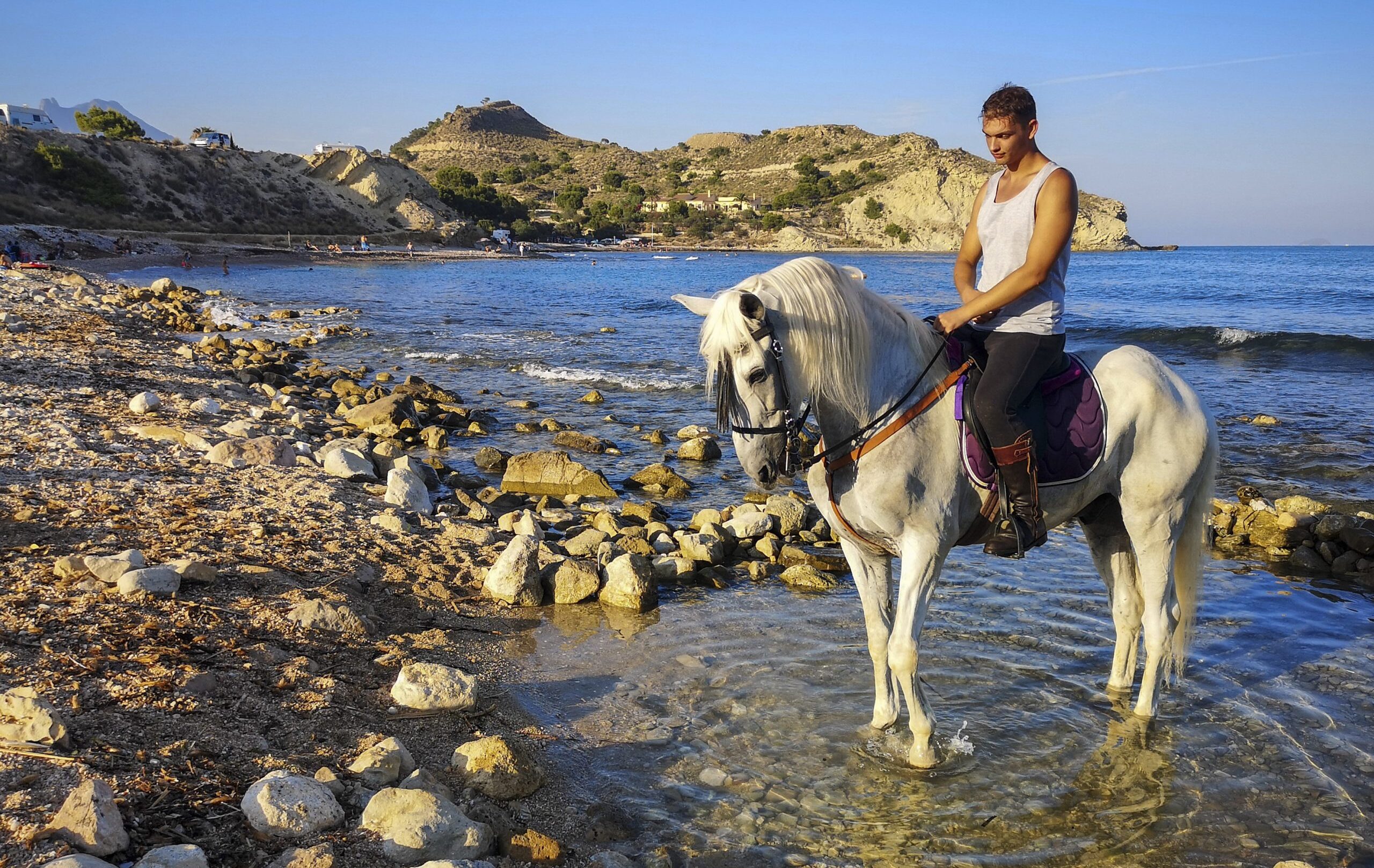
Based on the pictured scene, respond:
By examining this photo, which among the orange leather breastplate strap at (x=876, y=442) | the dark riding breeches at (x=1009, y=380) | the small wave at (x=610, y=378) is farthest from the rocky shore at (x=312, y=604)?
the small wave at (x=610, y=378)

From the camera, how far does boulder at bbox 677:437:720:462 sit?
40.0 feet

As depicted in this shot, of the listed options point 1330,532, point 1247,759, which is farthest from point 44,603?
point 1330,532

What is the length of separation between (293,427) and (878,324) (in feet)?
31.1

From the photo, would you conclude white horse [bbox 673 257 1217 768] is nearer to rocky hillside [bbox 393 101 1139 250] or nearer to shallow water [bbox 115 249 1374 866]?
shallow water [bbox 115 249 1374 866]

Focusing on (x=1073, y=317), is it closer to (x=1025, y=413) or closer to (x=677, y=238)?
(x=1025, y=413)

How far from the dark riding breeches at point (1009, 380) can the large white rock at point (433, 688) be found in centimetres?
317

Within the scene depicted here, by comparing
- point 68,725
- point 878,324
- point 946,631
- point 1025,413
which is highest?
point 878,324

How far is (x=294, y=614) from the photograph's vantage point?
5355 mm

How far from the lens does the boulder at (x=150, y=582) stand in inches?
198

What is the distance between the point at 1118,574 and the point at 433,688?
4.17 m

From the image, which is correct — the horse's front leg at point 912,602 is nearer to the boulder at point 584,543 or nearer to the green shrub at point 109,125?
the boulder at point 584,543

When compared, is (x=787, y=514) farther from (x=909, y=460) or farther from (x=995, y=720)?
(x=909, y=460)

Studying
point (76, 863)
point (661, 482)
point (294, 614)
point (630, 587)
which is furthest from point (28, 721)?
point (661, 482)

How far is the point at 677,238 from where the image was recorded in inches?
5797
